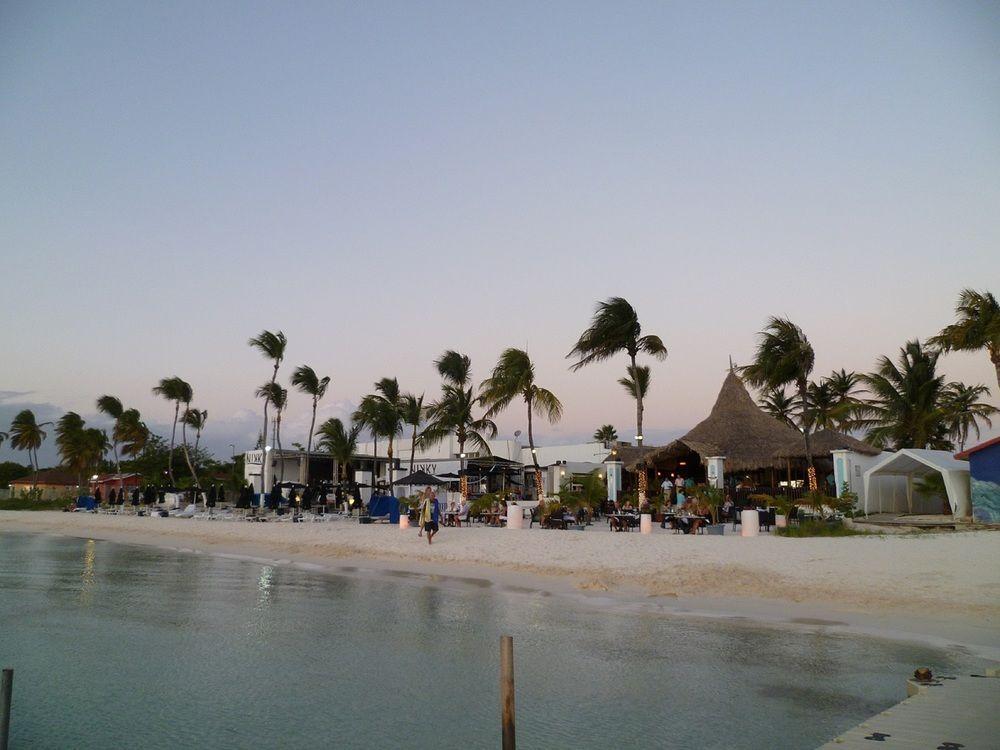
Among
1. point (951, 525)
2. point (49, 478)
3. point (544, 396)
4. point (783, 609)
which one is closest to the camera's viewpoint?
point (783, 609)

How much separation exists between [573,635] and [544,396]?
73.1 feet

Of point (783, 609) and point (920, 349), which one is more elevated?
point (920, 349)

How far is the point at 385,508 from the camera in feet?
94.6

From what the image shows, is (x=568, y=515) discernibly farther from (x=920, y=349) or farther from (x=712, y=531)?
(x=920, y=349)

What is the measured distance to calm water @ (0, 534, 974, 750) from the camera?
7.25 meters

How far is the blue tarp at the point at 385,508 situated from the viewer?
28125 mm

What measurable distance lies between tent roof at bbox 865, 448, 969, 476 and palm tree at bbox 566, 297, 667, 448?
9.05m

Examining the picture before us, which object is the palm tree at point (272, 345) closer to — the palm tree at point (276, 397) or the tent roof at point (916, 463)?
the palm tree at point (276, 397)

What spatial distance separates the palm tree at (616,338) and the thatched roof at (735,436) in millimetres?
1981

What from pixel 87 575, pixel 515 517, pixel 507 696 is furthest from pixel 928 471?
pixel 87 575

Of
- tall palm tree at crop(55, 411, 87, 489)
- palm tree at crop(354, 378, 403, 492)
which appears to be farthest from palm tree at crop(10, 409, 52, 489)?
palm tree at crop(354, 378, 403, 492)

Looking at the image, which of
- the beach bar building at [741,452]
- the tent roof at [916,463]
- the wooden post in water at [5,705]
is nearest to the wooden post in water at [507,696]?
the wooden post in water at [5,705]

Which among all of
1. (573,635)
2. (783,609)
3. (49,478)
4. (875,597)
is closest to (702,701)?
(573,635)

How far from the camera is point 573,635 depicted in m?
10.9
